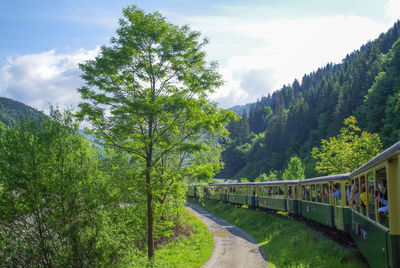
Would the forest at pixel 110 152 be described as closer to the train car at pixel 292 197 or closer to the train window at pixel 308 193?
the train window at pixel 308 193

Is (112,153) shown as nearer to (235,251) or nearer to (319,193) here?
(235,251)

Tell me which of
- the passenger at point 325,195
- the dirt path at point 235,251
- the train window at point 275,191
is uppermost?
the passenger at point 325,195

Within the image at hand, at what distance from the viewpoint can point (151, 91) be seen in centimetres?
1482

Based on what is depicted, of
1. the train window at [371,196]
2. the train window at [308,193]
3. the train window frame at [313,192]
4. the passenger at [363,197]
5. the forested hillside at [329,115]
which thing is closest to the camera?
the train window at [371,196]

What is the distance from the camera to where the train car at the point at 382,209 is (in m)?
6.28

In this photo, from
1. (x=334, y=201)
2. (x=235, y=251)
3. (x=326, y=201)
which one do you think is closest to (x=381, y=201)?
(x=334, y=201)

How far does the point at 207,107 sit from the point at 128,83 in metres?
3.74

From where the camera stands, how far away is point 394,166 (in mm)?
6285

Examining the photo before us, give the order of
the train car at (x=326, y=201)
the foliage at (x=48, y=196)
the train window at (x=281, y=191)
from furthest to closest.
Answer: the train window at (x=281, y=191) < the train car at (x=326, y=201) < the foliage at (x=48, y=196)

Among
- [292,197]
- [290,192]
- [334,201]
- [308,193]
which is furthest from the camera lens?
[290,192]

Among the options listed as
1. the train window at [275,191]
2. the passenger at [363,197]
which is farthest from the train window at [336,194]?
the train window at [275,191]

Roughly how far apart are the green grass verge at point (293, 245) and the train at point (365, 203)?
2.85 feet

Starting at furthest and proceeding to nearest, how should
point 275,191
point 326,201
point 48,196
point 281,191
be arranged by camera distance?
1. point 275,191
2. point 281,191
3. point 326,201
4. point 48,196

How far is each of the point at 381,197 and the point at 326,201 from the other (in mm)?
10765
